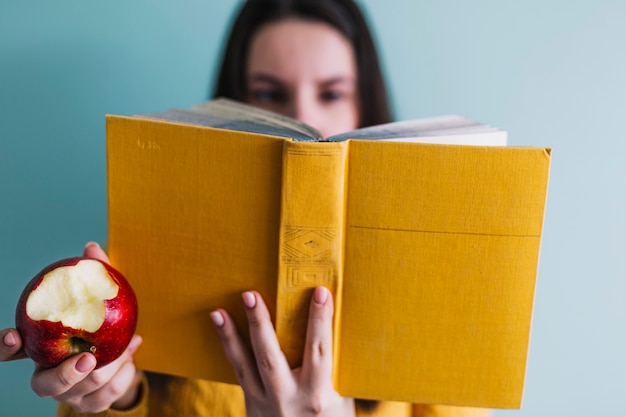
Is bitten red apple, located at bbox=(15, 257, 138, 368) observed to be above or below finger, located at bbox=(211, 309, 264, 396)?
above

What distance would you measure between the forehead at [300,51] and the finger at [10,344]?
0.60 m

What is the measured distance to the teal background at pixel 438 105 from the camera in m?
1.01

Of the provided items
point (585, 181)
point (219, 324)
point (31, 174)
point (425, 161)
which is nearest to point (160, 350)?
point (219, 324)

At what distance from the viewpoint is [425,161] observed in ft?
2.02

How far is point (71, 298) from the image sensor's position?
1.98ft

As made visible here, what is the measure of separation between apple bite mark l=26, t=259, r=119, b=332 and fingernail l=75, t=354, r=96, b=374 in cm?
3

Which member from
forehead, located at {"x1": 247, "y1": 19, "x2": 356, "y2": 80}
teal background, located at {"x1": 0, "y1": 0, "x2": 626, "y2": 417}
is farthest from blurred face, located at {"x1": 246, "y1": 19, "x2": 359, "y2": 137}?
teal background, located at {"x1": 0, "y1": 0, "x2": 626, "y2": 417}

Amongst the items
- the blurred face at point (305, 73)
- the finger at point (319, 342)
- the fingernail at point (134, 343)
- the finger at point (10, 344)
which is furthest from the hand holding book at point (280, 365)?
the blurred face at point (305, 73)

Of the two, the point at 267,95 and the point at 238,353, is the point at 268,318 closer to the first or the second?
the point at 238,353

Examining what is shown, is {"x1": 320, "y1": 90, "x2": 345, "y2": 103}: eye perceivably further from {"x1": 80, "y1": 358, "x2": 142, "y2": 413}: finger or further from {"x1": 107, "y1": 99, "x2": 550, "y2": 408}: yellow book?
{"x1": 80, "y1": 358, "x2": 142, "y2": 413}: finger

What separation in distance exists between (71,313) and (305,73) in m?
0.57

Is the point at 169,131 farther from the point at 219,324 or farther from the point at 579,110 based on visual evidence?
the point at 579,110

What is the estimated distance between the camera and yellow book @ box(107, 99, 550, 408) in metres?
0.62

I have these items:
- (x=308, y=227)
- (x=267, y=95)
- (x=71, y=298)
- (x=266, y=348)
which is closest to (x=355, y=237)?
(x=308, y=227)
